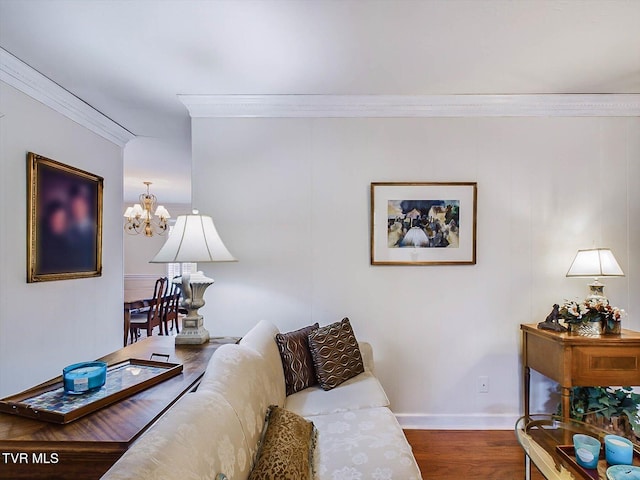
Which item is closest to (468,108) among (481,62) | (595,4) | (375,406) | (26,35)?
(481,62)

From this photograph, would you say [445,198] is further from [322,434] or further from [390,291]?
[322,434]

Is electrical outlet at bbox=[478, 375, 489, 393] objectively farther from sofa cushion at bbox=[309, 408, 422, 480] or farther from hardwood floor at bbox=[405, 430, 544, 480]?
sofa cushion at bbox=[309, 408, 422, 480]

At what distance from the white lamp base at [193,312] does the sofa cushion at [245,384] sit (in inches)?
21.4

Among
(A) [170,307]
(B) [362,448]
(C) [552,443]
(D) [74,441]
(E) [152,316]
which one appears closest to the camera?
(D) [74,441]

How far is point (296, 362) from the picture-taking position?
2.28m

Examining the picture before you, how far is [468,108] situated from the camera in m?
2.84

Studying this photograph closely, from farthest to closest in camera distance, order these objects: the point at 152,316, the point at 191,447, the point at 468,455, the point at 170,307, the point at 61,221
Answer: the point at 170,307 → the point at 152,316 → the point at 61,221 → the point at 468,455 → the point at 191,447

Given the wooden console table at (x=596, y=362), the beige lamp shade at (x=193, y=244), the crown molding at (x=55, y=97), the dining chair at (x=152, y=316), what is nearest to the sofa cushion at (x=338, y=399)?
the beige lamp shade at (x=193, y=244)

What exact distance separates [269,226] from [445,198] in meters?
1.40

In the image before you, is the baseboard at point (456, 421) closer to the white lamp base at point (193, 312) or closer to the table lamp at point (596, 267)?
the table lamp at point (596, 267)

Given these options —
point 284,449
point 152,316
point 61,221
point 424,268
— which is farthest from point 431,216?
point 152,316

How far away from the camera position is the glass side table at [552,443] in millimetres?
1530

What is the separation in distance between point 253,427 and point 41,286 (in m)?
2.06

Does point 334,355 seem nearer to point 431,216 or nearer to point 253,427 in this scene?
point 253,427
